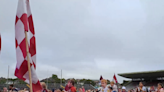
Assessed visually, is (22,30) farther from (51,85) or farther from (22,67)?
(51,85)

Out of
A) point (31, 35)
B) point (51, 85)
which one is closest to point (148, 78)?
point (51, 85)

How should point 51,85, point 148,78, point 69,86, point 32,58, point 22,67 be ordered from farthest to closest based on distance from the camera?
point 148,78 < point 51,85 < point 69,86 < point 32,58 < point 22,67

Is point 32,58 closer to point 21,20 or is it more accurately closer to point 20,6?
point 21,20

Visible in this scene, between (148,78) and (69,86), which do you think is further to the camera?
(148,78)

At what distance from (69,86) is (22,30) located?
10.5 feet

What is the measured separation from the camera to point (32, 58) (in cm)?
393

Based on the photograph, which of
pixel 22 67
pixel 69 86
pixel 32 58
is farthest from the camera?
pixel 69 86

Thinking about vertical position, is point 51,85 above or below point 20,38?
below

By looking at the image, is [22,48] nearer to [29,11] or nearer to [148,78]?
[29,11]

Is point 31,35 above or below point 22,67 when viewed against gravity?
above

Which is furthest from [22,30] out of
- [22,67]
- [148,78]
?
[148,78]

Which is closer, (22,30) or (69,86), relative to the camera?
(22,30)

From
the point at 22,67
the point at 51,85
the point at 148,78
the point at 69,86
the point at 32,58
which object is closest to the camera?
the point at 22,67

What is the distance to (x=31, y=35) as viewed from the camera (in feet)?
13.3
